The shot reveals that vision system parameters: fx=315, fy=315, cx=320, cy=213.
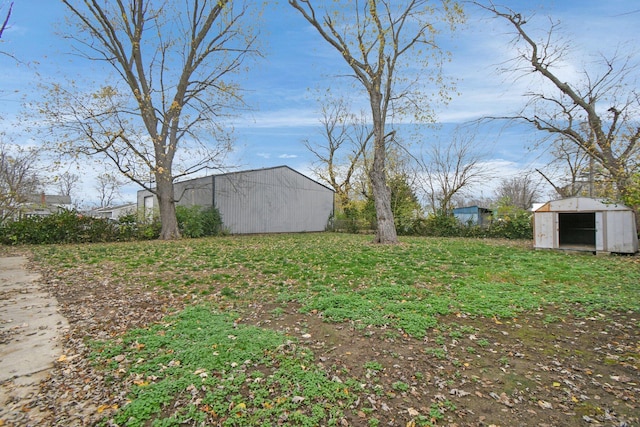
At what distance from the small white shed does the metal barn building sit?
14.8 meters

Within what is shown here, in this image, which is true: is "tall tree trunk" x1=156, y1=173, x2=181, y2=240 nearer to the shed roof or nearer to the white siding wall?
the white siding wall

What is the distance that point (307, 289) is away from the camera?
17.3 ft

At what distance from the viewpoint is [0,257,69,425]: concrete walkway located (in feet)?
7.62

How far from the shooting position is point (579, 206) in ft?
34.0

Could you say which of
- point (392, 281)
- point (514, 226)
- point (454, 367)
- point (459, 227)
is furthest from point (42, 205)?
point (514, 226)

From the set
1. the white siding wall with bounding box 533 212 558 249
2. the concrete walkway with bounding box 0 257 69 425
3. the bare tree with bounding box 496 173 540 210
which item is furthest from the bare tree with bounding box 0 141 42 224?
the bare tree with bounding box 496 173 540 210

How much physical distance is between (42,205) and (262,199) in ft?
36.7

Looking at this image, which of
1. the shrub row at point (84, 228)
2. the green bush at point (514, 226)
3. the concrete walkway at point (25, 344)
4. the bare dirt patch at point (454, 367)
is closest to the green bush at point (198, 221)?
the shrub row at point (84, 228)

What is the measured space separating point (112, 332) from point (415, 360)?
3.31 meters

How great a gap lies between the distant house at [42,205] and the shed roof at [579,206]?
1896 centimetres

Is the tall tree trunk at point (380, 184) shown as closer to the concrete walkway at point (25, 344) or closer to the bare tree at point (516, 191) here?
the concrete walkway at point (25, 344)

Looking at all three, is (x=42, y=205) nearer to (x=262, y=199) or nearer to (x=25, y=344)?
(x=262, y=199)

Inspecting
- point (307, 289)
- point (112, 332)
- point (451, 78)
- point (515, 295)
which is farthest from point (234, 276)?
point (451, 78)

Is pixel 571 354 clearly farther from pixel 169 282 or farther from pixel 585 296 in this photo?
pixel 169 282
